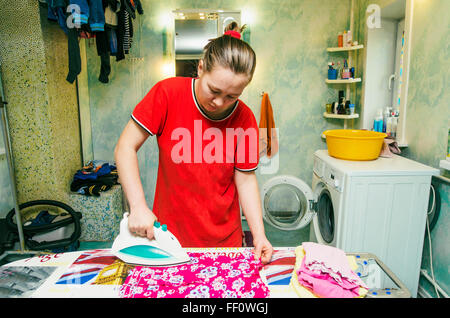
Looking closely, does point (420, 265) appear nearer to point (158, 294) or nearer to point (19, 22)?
point (158, 294)

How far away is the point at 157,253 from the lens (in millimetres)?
897

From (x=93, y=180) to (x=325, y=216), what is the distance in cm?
197

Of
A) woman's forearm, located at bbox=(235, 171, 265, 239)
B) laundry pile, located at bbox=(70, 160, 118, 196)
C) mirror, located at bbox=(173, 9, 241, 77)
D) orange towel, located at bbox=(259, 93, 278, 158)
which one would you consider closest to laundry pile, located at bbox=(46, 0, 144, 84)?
mirror, located at bbox=(173, 9, 241, 77)

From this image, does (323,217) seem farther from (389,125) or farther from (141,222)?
(141,222)

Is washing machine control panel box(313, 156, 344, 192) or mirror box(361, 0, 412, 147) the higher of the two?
mirror box(361, 0, 412, 147)

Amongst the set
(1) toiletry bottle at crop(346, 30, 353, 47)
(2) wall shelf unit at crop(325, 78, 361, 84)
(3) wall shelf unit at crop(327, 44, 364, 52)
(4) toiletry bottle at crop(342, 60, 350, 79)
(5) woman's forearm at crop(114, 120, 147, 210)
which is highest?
(1) toiletry bottle at crop(346, 30, 353, 47)

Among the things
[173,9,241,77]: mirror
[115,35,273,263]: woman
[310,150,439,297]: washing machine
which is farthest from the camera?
[173,9,241,77]: mirror

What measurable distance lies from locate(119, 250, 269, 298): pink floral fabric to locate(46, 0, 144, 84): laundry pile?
1.98 m

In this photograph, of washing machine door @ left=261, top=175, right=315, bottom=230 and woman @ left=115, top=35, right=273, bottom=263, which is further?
washing machine door @ left=261, top=175, right=315, bottom=230

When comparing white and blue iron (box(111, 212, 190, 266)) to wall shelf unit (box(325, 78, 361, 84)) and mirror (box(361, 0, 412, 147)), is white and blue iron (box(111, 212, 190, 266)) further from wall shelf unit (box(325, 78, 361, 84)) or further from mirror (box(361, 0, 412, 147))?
wall shelf unit (box(325, 78, 361, 84))

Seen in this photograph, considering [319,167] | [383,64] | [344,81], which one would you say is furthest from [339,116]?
[319,167]

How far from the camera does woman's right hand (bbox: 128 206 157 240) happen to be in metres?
0.86

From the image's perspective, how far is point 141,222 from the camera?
0.86 metres

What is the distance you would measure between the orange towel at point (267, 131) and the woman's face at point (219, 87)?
2.10 meters
